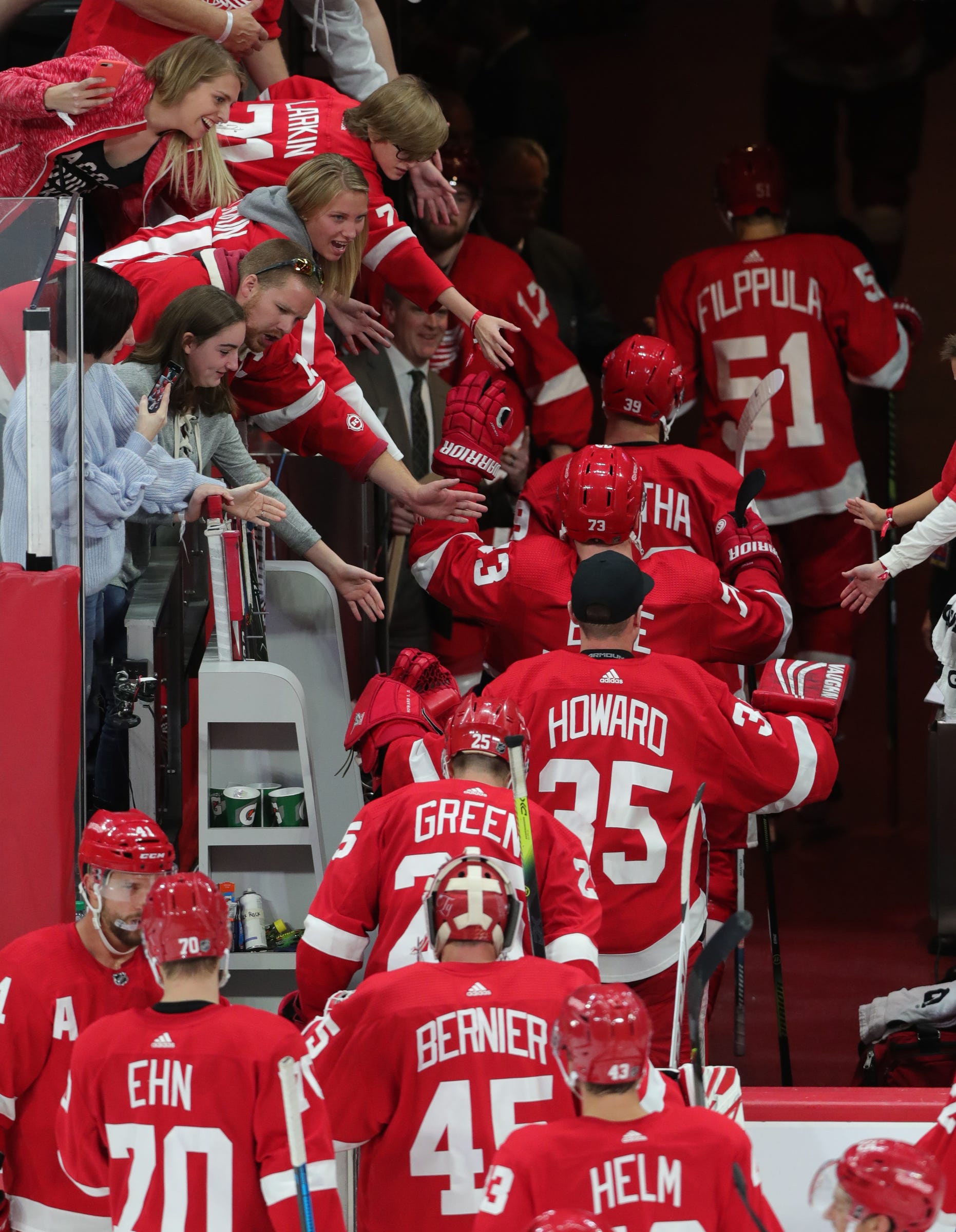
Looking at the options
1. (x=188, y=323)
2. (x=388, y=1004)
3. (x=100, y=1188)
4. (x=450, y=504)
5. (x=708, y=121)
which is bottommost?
(x=100, y=1188)

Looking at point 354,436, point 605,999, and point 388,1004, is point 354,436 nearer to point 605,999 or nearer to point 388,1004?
point 388,1004

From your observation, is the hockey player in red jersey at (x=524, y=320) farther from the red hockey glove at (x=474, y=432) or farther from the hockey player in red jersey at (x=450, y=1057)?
the hockey player in red jersey at (x=450, y=1057)

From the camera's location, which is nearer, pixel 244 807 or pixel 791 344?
pixel 244 807

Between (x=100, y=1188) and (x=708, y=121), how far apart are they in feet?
21.4

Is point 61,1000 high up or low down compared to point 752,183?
down

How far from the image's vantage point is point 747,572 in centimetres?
453

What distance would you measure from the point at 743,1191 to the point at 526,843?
2.83 feet

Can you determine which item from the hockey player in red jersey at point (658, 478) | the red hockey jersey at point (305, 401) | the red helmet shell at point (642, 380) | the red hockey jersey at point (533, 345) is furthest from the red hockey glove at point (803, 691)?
the red hockey jersey at point (533, 345)

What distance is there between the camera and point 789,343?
Result: 250 inches

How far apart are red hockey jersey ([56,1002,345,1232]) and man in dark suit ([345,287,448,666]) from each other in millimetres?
3184

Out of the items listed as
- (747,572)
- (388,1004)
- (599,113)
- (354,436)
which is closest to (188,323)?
(354,436)

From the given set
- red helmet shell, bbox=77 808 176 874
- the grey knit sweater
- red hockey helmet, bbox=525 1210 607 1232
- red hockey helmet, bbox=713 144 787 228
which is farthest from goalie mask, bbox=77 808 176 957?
red hockey helmet, bbox=713 144 787 228

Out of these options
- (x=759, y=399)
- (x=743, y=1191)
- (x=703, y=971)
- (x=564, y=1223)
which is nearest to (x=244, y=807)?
(x=703, y=971)

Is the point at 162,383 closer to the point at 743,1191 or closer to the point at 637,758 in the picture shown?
the point at 637,758
